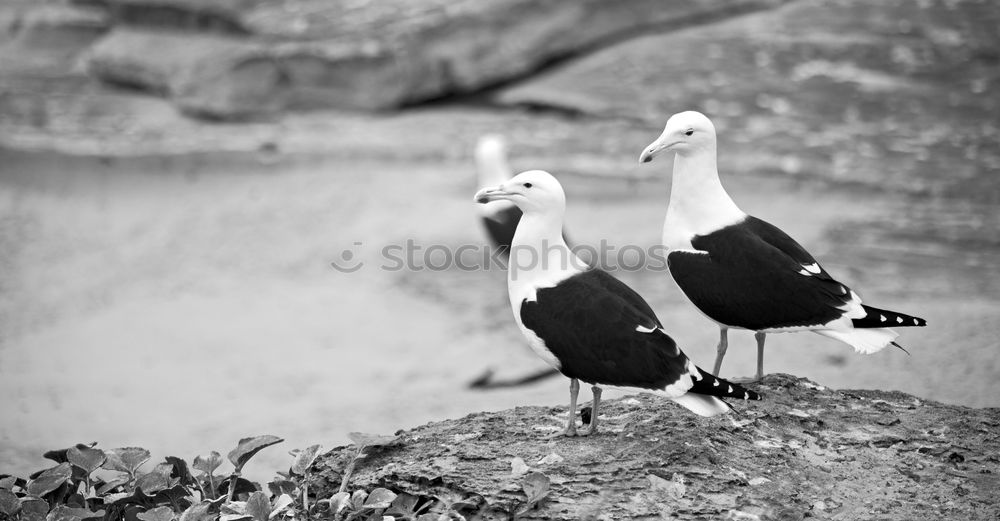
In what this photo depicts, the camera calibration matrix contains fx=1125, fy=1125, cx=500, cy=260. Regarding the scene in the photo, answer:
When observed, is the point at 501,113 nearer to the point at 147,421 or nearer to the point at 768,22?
the point at 768,22

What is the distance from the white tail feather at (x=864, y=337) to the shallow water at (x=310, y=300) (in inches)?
79.5

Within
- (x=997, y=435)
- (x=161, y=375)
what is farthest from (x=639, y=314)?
(x=161, y=375)

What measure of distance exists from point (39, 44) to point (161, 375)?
6078 mm

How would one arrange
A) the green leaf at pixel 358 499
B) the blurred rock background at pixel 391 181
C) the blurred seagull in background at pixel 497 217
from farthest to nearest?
the blurred rock background at pixel 391 181
the blurred seagull in background at pixel 497 217
the green leaf at pixel 358 499

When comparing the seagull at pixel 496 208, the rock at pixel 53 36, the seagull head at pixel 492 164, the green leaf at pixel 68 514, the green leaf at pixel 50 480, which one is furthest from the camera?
the rock at pixel 53 36

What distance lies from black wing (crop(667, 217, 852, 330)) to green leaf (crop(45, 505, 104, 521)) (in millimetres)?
1945

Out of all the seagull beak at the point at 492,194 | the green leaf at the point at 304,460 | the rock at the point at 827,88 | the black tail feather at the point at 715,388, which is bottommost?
the green leaf at the point at 304,460

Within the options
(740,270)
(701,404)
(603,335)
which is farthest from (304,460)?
(740,270)

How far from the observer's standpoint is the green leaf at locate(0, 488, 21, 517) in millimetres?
3229

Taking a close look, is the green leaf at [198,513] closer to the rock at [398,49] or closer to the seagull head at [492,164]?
the seagull head at [492,164]

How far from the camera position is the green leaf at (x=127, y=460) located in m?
3.43

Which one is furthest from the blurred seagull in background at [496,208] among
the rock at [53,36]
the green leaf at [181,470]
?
the rock at [53,36]

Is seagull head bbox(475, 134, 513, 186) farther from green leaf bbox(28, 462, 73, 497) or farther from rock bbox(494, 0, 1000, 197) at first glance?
green leaf bbox(28, 462, 73, 497)

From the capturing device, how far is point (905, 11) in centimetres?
921
